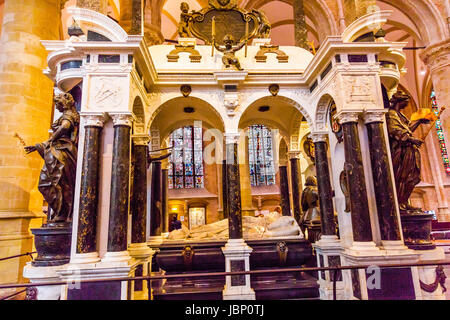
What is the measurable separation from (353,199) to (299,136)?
414cm

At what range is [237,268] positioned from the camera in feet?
17.9

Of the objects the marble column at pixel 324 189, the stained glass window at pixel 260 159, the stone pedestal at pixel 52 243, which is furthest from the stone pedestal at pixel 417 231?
the stained glass window at pixel 260 159

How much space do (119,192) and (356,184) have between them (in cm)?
409

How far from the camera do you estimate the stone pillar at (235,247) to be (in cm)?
531

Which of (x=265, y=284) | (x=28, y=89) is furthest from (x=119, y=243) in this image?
(x=28, y=89)

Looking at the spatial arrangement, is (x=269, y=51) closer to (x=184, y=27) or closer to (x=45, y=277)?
(x=184, y=27)

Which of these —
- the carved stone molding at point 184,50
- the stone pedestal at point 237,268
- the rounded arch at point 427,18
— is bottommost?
the stone pedestal at point 237,268

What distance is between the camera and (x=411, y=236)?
491 centimetres

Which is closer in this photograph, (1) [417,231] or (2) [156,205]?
(1) [417,231]

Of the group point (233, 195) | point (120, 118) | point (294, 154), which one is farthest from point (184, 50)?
point (294, 154)

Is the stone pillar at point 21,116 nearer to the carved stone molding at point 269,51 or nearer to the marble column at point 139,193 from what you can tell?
the marble column at point 139,193

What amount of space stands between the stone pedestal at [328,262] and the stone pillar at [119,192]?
3.93m

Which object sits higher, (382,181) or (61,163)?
(61,163)
